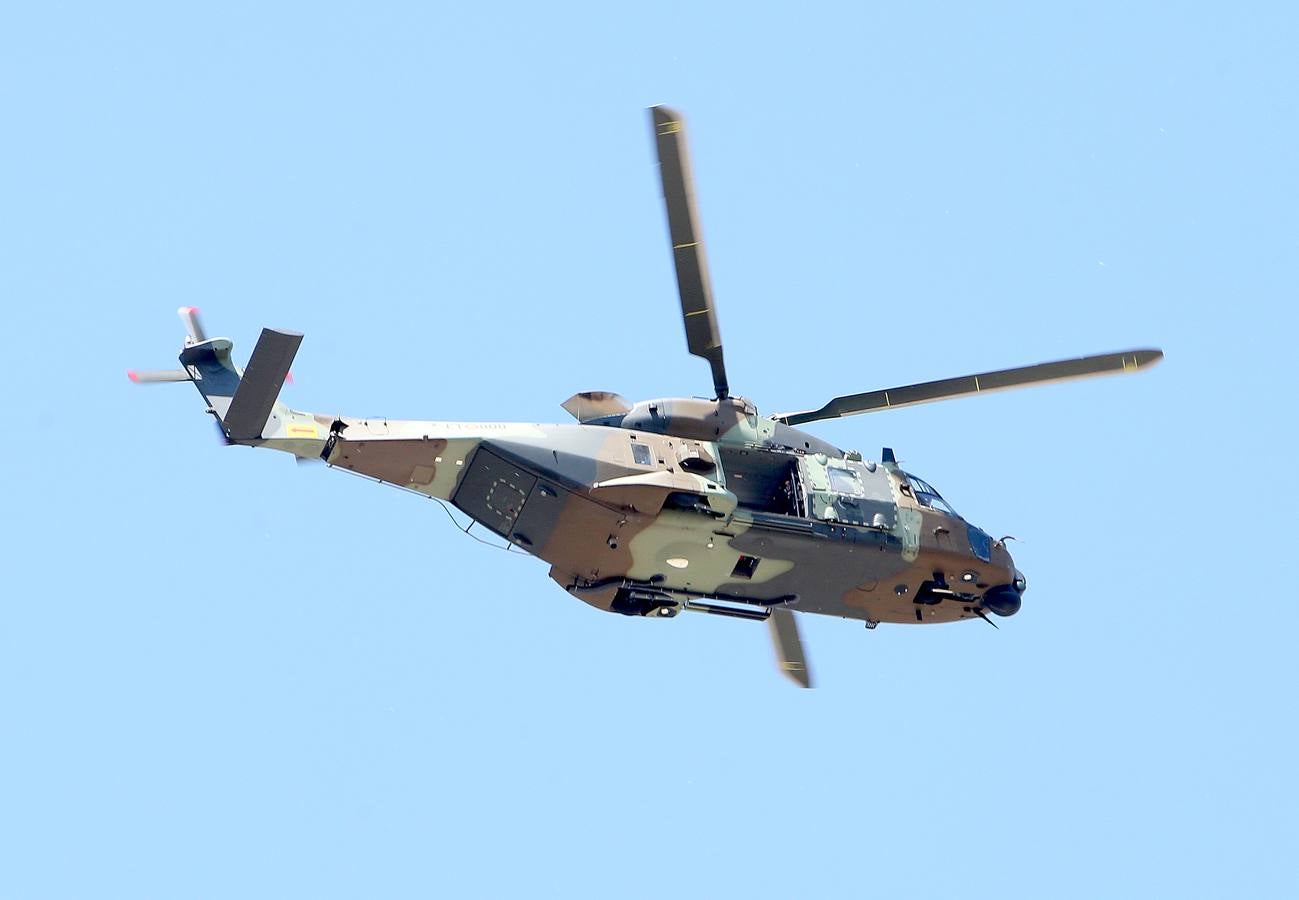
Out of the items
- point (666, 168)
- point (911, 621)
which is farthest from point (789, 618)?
point (666, 168)

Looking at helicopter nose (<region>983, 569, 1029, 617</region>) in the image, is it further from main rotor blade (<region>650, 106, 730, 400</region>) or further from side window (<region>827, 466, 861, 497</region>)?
main rotor blade (<region>650, 106, 730, 400</region>)

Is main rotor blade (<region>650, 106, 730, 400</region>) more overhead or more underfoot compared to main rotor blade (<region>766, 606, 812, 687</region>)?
more overhead

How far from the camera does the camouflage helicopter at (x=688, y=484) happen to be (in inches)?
1259

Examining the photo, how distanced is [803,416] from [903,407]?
1.67 metres

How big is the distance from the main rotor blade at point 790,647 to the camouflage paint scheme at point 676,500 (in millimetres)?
3428

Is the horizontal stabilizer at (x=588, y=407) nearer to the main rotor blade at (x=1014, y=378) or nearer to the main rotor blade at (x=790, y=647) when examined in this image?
the main rotor blade at (x=1014, y=378)

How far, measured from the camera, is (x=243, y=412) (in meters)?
31.0

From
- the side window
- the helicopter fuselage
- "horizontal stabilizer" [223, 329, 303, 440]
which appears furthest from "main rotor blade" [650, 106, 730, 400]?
"horizontal stabilizer" [223, 329, 303, 440]

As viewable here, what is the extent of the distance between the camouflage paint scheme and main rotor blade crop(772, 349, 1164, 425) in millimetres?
1237

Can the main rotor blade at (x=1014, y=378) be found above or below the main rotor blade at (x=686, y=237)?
below

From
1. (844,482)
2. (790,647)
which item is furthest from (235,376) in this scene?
(790,647)

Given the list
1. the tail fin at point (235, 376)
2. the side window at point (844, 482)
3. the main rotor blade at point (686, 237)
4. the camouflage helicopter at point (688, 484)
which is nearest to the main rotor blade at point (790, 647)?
the camouflage helicopter at point (688, 484)

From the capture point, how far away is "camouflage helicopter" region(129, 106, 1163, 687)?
32.0m

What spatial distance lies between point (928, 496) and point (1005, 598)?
7.31 feet
